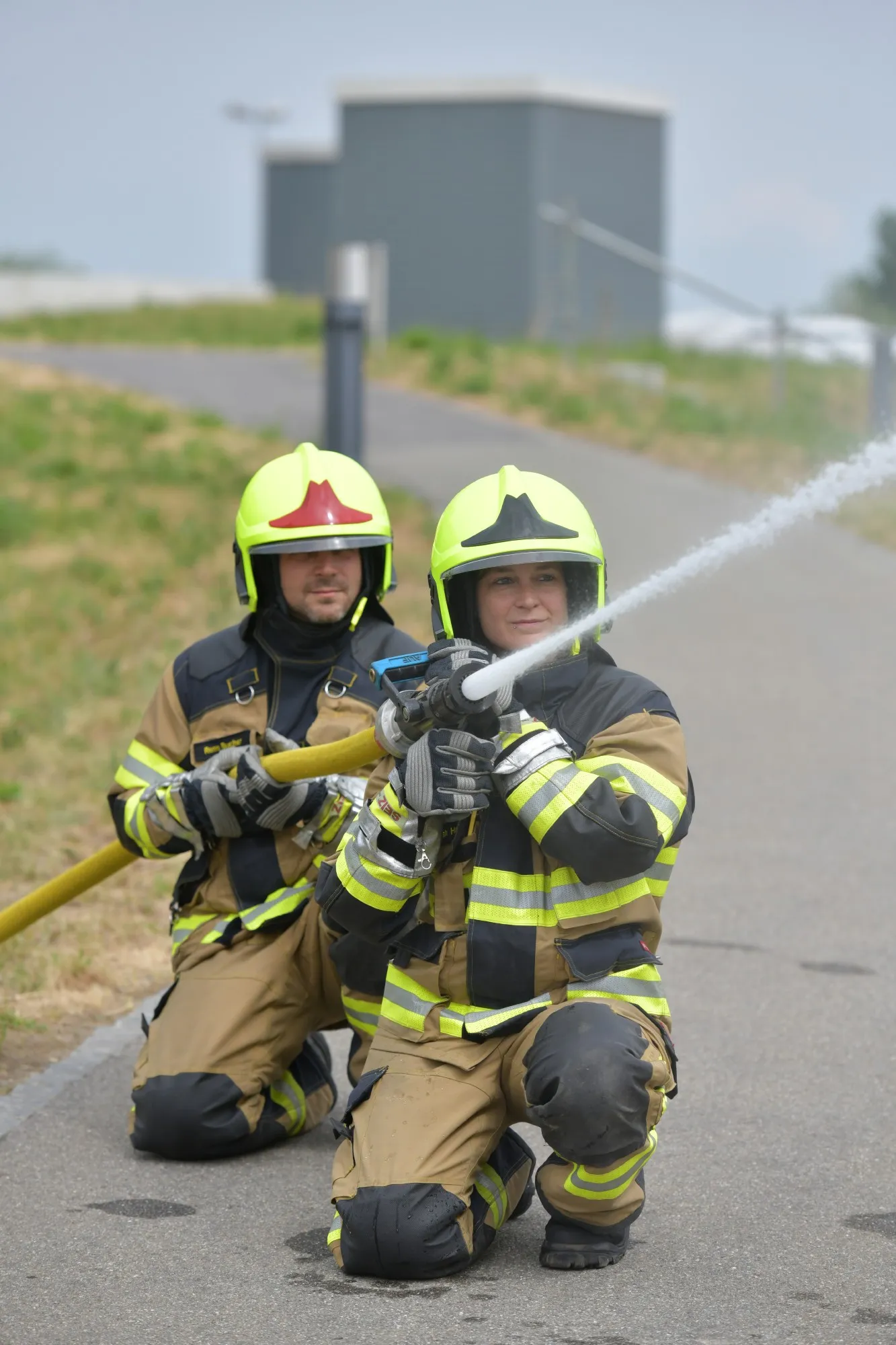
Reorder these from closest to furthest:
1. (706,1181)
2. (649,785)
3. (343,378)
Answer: (649,785) → (706,1181) → (343,378)

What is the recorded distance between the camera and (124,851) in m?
4.95

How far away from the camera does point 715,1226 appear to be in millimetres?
4160

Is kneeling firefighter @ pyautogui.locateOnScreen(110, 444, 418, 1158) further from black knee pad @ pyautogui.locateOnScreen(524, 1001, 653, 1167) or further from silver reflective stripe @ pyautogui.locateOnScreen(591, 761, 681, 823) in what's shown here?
silver reflective stripe @ pyautogui.locateOnScreen(591, 761, 681, 823)

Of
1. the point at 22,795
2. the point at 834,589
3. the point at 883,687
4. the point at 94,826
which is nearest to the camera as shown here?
the point at 94,826

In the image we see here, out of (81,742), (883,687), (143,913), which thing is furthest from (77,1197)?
(883,687)

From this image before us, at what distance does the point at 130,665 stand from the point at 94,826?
3.47m

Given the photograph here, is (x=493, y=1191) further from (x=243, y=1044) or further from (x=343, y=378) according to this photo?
(x=343, y=378)

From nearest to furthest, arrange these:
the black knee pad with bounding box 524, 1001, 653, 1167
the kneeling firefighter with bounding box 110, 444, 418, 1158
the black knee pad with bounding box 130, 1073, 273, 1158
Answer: the black knee pad with bounding box 524, 1001, 653, 1167 → the black knee pad with bounding box 130, 1073, 273, 1158 → the kneeling firefighter with bounding box 110, 444, 418, 1158

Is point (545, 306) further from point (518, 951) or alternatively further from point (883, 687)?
point (518, 951)

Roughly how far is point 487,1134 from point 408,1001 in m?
0.33

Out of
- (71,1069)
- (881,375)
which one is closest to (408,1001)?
(71,1069)

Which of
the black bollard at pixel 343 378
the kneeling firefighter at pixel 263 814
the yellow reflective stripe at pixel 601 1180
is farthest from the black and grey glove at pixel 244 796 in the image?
the black bollard at pixel 343 378

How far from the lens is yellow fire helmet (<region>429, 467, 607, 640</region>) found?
415 centimetres

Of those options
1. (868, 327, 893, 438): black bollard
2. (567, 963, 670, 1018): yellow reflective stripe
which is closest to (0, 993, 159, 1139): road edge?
(567, 963, 670, 1018): yellow reflective stripe
